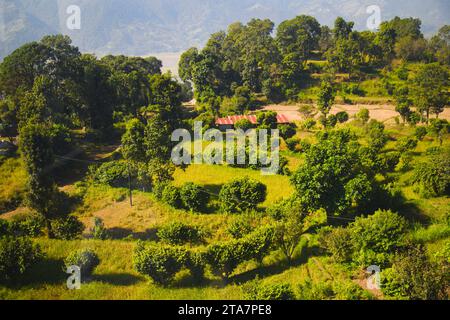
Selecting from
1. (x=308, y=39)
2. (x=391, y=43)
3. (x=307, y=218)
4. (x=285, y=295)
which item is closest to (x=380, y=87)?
(x=391, y=43)

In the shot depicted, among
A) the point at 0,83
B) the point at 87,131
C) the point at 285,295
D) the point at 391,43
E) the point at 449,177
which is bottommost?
the point at 285,295

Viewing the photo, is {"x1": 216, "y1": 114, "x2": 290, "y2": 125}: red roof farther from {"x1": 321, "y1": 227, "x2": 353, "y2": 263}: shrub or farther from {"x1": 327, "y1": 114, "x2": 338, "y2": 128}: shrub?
{"x1": 321, "y1": 227, "x2": 353, "y2": 263}: shrub

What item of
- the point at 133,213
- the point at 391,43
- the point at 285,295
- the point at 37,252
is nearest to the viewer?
the point at 285,295

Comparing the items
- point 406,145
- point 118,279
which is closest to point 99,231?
point 118,279

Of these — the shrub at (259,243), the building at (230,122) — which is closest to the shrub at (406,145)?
the building at (230,122)

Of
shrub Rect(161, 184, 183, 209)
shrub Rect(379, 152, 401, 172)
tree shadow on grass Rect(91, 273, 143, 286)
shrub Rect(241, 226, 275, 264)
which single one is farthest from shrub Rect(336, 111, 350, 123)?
tree shadow on grass Rect(91, 273, 143, 286)

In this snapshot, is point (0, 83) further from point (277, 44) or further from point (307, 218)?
point (277, 44)

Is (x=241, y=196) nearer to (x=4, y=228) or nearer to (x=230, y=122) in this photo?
(x=4, y=228)
